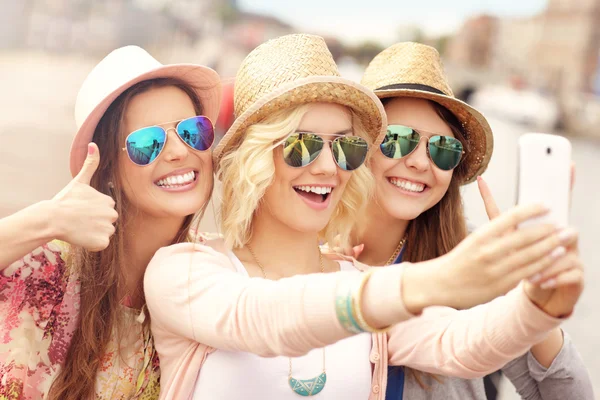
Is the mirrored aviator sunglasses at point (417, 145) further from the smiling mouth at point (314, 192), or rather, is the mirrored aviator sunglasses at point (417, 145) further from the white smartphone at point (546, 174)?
the white smartphone at point (546, 174)

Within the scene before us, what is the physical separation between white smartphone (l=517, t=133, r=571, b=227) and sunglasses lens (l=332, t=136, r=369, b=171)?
64 cm

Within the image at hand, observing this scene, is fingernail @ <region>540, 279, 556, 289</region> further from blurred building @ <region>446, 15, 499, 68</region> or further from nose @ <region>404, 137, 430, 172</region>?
blurred building @ <region>446, 15, 499, 68</region>

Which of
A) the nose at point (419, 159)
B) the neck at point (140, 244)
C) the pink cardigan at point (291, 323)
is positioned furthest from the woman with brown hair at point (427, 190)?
the neck at point (140, 244)

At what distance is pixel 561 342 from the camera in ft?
7.63

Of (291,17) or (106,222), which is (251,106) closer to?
(106,222)

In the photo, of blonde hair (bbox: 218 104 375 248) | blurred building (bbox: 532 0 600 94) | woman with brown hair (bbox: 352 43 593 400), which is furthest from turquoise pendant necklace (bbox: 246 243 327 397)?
blurred building (bbox: 532 0 600 94)

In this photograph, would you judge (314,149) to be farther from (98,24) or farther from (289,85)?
(98,24)

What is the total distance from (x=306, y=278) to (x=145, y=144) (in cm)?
74

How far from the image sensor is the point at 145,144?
2.14m

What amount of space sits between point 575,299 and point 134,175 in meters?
1.25

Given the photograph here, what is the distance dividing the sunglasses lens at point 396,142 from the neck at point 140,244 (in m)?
0.70

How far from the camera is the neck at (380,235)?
8.73ft

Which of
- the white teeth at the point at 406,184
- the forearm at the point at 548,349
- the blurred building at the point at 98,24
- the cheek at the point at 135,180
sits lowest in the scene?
the forearm at the point at 548,349

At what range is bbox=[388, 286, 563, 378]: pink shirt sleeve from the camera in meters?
1.62
